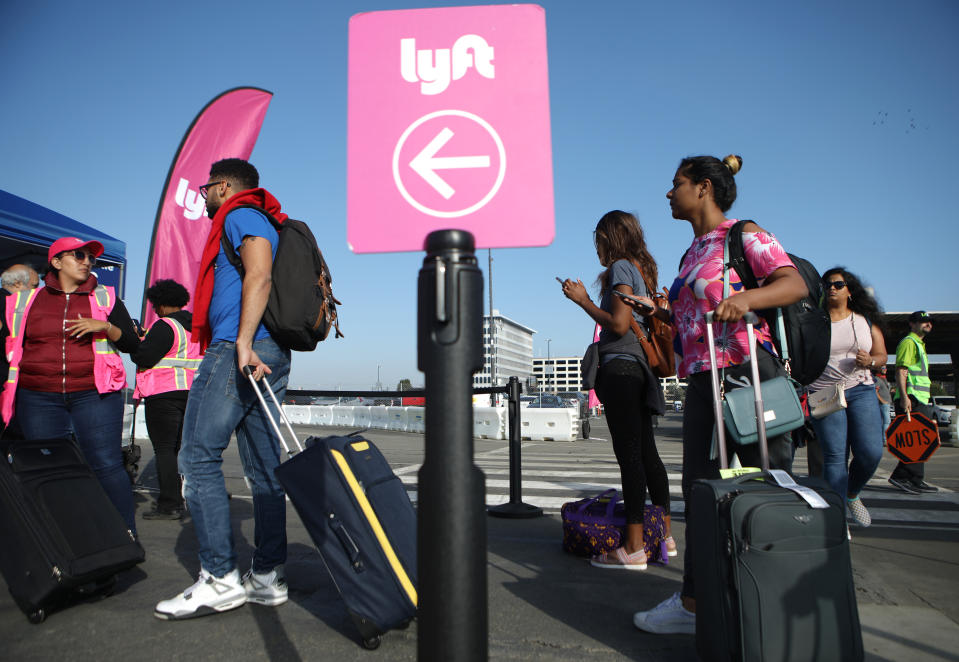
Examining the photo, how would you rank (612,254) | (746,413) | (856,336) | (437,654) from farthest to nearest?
(856,336)
(612,254)
(746,413)
(437,654)

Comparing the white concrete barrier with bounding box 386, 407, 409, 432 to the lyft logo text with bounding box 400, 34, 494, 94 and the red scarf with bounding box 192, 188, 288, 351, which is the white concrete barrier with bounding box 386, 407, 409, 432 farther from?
the lyft logo text with bounding box 400, 34, 494, 94

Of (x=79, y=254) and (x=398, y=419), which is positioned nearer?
(x=79, y=254)

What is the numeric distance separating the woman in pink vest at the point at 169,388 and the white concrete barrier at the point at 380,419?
16301 millimetres

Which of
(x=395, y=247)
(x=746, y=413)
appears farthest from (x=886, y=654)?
(x=395, y=247)

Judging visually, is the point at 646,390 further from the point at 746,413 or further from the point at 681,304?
the point at 746,413

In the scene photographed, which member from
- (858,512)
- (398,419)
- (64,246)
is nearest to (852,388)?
(858,512)

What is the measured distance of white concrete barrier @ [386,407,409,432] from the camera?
20177 mm

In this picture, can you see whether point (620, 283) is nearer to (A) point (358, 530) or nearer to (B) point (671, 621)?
(B) point (671, 621)

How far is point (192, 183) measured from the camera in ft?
25.0

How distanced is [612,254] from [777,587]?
85.4 inches

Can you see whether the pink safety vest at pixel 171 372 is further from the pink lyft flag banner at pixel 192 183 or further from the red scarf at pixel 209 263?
the pink lyft flag banner at pixel 192 183

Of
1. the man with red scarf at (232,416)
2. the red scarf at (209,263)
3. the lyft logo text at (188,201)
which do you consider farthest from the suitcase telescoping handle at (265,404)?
the lyft logo text at (188,201)

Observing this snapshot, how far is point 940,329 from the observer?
17688mm

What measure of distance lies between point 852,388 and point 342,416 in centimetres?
2042
